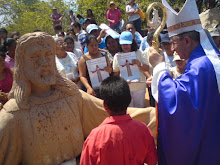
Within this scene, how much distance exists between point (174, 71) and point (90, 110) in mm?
1689

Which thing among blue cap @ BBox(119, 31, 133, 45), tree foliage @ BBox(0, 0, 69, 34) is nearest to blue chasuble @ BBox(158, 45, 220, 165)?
blue cap @ BBox(119, 31, 133, 45)

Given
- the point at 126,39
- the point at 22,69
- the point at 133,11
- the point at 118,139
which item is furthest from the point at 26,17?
the point at 118,139

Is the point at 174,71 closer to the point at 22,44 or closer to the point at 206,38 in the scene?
the point at 206,38

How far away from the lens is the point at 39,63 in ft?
8.14

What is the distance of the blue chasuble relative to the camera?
2.04 metres

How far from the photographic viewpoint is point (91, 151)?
1.92 metres

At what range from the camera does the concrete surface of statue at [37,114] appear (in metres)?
2.40

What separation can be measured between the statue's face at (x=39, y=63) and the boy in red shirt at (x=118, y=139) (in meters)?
0.71

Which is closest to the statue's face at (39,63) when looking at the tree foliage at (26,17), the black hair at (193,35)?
the black hair at (193,35)

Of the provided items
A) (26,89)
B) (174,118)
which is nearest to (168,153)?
(174,118)

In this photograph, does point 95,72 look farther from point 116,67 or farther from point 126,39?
point 126,39

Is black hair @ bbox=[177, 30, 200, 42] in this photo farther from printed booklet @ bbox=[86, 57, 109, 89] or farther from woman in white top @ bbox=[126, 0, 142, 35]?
woman in white top @ bbox=[126, 0, 142, 35]

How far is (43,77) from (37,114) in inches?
14.5

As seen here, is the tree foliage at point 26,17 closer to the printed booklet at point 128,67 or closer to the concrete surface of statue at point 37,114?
the printed booklet at point 128,67
